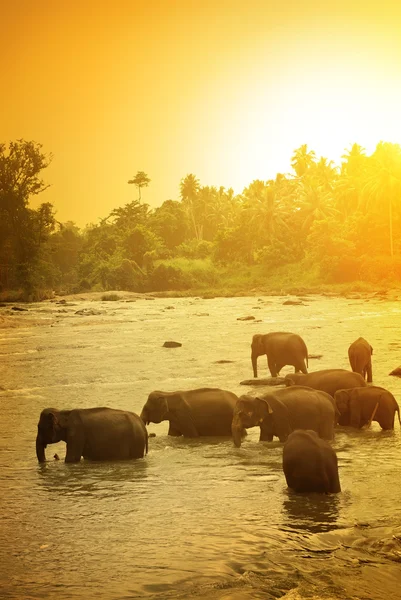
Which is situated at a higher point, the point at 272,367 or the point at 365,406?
the point at 365,406

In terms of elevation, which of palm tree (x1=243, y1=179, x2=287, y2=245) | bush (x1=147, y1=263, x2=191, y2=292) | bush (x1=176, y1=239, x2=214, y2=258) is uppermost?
palm tree (x1=243, y1=179, x2=287, y2=245)

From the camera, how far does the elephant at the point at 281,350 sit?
18672mm

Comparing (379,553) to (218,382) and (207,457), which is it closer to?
(207,457)

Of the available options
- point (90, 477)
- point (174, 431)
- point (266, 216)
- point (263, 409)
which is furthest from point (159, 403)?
point (266, 216)

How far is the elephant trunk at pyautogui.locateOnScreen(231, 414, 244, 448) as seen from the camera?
1118 centimetres

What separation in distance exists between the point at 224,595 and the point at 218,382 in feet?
39.1

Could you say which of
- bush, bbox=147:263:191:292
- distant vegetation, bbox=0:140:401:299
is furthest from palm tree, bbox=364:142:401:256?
bush, bbox=147:263:191:292

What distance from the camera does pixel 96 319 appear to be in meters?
43.7

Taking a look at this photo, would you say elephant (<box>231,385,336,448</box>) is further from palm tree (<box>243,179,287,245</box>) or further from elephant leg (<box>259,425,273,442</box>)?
palm tree (<box>243,179,287,245</box>)

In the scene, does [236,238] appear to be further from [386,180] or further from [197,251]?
[386,180]

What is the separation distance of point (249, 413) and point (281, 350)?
26.0 feet

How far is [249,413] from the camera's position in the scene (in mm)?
11148

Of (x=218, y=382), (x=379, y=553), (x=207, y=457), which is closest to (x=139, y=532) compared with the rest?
(x=379, y=553)

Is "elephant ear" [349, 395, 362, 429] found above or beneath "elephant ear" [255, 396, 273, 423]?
beneath
